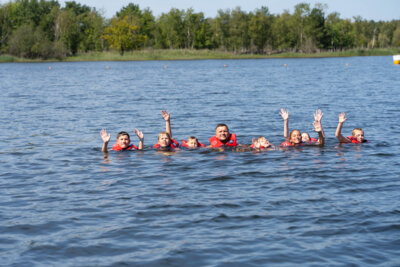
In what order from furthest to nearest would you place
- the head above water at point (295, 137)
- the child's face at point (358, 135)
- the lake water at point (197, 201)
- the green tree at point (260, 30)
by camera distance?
the green tree at point (260, 30) < the child's face at point (358, 135) < the head above water at point (295, 137) < the lake water at point (197, 201)

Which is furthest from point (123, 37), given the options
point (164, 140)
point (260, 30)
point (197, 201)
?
point (197, 201)

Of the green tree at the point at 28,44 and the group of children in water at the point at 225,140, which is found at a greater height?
the green tree at the point at 28,44

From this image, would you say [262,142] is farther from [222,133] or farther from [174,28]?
[174,28]

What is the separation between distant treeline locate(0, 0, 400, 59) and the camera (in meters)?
117

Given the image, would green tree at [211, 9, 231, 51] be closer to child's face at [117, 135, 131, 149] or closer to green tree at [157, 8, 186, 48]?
green tree at [157, 8, 186, 48]

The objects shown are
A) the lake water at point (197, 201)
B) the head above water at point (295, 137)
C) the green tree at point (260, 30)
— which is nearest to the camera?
the lake water at point (197, 201)

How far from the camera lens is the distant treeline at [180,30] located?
117188mm

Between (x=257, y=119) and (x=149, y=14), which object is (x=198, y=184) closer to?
(x=257, y=119)

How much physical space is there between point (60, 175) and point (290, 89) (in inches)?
1027

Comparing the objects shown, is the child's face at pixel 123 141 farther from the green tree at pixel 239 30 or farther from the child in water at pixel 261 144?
the green tree at pixel 239 30

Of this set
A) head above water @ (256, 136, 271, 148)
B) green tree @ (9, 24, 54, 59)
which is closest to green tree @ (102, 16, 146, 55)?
green tree @ (9, 24, 54, 59)

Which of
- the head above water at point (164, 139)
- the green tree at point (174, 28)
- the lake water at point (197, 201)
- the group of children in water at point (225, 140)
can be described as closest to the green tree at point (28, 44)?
the green tree at point (174, 28)

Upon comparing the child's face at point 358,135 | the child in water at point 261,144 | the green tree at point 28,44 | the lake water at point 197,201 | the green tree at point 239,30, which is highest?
the green tree at point 239,30

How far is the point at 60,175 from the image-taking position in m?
11.6
